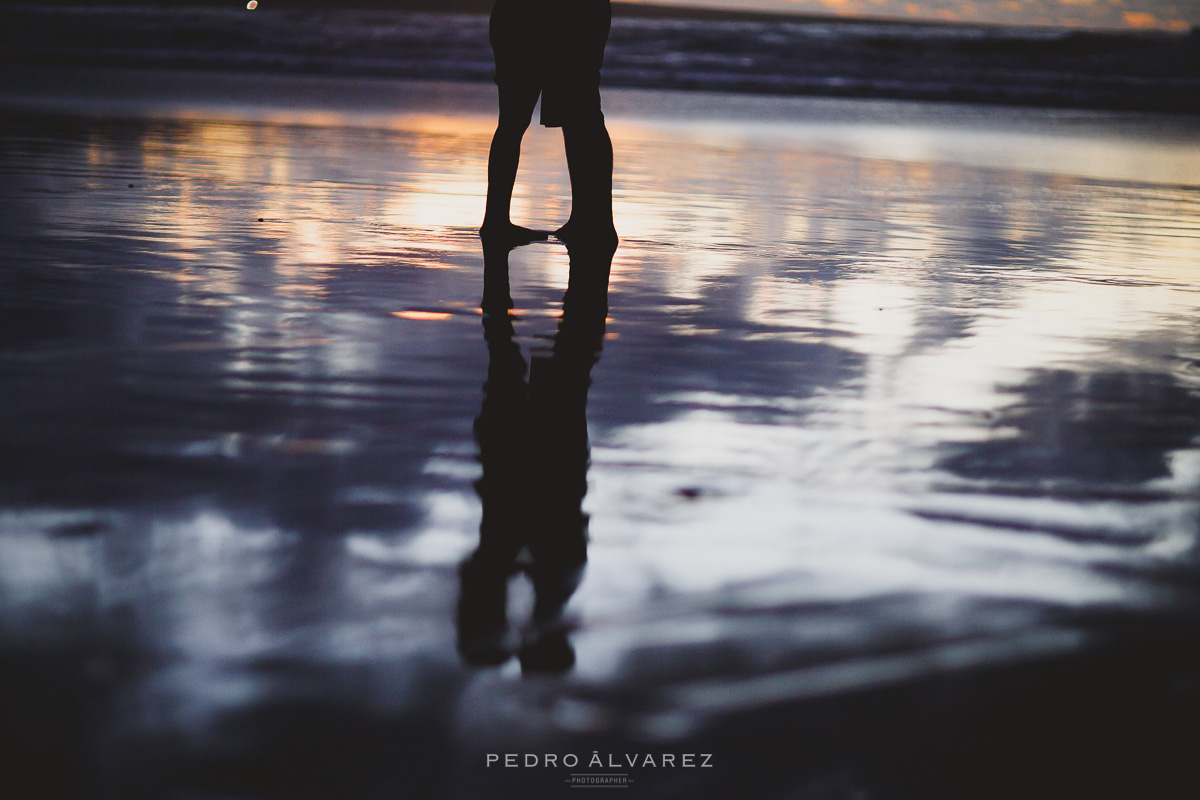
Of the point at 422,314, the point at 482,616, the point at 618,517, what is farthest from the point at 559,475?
the point at 422,314

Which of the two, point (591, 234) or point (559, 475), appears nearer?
point (559, 475)

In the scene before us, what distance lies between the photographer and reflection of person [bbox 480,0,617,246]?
172 inches

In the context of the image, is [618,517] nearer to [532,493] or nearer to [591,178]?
[532,493]

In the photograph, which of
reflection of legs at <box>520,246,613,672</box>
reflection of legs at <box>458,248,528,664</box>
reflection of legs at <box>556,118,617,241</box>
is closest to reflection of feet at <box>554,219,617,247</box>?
reflection of legs at <box>556,118,617,241</box>

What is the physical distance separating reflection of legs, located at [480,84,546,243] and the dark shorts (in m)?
0.04

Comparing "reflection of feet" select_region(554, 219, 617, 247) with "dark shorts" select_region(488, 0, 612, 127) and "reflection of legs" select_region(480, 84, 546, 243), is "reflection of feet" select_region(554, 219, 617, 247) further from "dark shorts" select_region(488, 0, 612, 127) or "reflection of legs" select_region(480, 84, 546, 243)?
"dark shorts" select_region(488, 0, 612, 127)

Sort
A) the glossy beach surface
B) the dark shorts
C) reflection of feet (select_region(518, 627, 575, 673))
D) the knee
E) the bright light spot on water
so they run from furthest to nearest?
the knee < the dark shorts < the bright light spot on water < reflection of feet (select_region(518, 627, 575, 673)) < the glossy beach surface

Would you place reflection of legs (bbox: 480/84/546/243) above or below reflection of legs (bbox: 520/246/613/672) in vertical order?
above

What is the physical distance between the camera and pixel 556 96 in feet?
14.7

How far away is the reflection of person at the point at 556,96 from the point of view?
438 centimetres

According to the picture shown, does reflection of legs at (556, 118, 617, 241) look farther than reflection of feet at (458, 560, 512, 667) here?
Yes

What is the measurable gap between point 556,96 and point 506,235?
566mm

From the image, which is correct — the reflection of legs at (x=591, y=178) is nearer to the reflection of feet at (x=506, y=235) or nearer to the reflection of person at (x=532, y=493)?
the reflection of feet at (x=506, y=235)

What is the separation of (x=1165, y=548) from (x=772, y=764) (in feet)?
2.69
